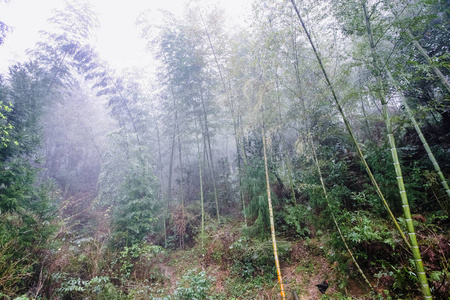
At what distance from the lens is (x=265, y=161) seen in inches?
143

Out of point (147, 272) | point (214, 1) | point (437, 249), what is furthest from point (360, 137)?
point (147, 272)

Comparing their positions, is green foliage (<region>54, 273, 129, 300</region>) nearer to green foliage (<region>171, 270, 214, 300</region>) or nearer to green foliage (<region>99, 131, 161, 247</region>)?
green foliage (<region>171, 270, 214, 300</region>)

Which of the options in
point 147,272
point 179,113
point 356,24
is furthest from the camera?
point 179,113

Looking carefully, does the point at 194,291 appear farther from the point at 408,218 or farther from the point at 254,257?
the point at 408,218

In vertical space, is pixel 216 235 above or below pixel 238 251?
above

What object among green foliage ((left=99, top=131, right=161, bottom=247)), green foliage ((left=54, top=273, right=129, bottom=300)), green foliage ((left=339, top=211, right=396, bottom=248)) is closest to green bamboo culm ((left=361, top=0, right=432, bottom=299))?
green foliage ((left=339, top=211, right=396, bottom=248))

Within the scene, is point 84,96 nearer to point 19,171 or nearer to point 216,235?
point 19,171

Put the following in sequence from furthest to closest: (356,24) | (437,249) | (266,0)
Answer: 1. (266,0)
2. (437,249)
3. (356,24)

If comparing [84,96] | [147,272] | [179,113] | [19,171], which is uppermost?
[84,96]

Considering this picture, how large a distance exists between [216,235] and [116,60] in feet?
26.5

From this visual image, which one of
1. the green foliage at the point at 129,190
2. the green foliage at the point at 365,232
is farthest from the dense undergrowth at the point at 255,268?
the green foliage at the point at 129,190

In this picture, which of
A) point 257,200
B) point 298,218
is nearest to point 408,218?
point 298,218

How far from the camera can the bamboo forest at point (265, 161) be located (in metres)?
2.55

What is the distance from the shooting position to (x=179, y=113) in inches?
341
